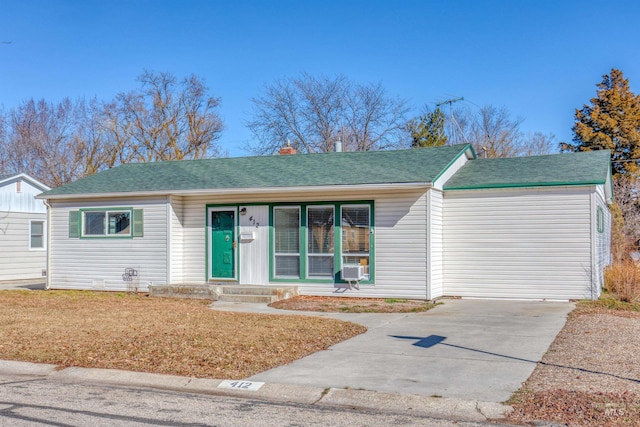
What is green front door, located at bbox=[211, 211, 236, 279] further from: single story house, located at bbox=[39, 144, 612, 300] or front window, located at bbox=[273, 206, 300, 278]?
front window, located at bbox=[273, 206, 300, 278]

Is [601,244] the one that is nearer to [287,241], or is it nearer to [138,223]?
[287,241]

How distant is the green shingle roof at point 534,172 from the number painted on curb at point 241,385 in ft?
33.2

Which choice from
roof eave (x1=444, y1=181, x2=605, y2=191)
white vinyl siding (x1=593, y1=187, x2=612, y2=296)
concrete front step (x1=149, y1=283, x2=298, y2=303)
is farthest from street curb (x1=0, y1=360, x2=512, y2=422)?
white vinyl siding (x1=593, y1=187, x2=612, y2=296)

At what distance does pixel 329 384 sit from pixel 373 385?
0.49 m

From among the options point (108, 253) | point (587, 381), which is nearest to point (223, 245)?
point (108, 253)

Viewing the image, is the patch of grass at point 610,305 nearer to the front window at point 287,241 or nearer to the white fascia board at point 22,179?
the front window at point 287,241

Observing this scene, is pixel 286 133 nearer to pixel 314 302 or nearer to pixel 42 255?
pixel 42 255

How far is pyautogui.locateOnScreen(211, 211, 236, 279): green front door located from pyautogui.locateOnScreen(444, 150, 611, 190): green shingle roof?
581 cm

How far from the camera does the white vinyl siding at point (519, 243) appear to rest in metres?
15.1

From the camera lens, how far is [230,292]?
16.3 meters

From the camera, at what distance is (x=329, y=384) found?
7129 millimetres

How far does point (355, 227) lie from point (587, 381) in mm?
9366

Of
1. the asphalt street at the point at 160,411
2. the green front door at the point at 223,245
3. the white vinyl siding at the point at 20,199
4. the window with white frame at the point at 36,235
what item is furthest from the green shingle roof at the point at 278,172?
the asphalt street at the point at 160,411

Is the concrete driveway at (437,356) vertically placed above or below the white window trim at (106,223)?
below
